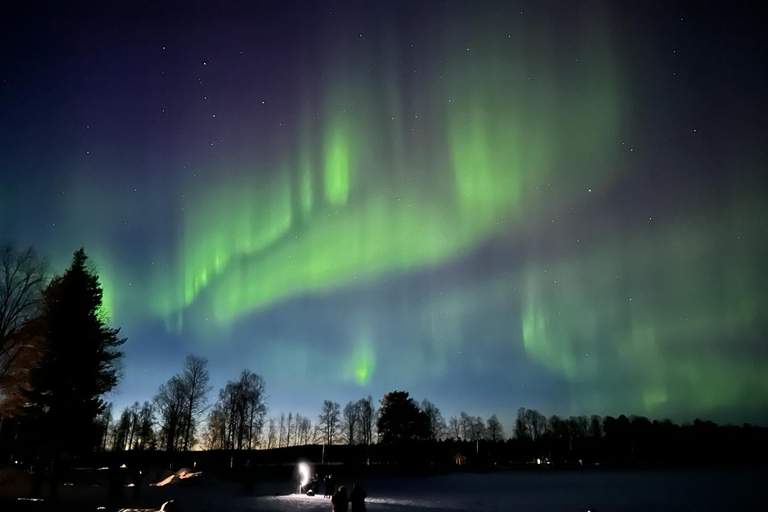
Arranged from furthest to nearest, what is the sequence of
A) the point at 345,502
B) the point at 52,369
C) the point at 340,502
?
the point at 52,369, the point at 345,502, the point at 340,502

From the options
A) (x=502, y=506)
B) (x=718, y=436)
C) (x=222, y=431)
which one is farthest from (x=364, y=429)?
(x=718, y=436)

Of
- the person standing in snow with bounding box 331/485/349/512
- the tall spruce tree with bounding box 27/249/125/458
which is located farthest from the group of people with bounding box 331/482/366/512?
the tall spruce tree with bounding box 27/249/125/458

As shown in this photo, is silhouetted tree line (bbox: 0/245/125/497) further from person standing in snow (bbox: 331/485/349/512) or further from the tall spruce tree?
person standing in snow (bbox: 331/485/349/512)

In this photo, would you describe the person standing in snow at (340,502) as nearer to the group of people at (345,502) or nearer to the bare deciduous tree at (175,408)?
the group of people at (345,502)

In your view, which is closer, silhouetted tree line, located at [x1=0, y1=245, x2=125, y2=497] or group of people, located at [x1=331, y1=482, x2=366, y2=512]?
group of people, located at [x1=331, y1=482, x2=366, y2=512]

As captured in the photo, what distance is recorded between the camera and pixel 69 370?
3469 centimetres

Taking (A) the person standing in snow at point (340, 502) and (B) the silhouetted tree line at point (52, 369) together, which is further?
(B) the silhouetted tree line at point (52, 369)

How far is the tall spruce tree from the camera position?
33.9 metres

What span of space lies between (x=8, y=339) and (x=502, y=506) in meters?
37.3

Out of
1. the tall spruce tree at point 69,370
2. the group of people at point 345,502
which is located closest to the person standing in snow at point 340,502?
the group of people at point 345,502

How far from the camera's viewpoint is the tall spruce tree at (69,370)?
111 ft

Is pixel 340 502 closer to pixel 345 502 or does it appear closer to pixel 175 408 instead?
pixel 345 502

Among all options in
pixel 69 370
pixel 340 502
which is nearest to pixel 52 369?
pixel 69 370

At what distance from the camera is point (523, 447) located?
160 m
